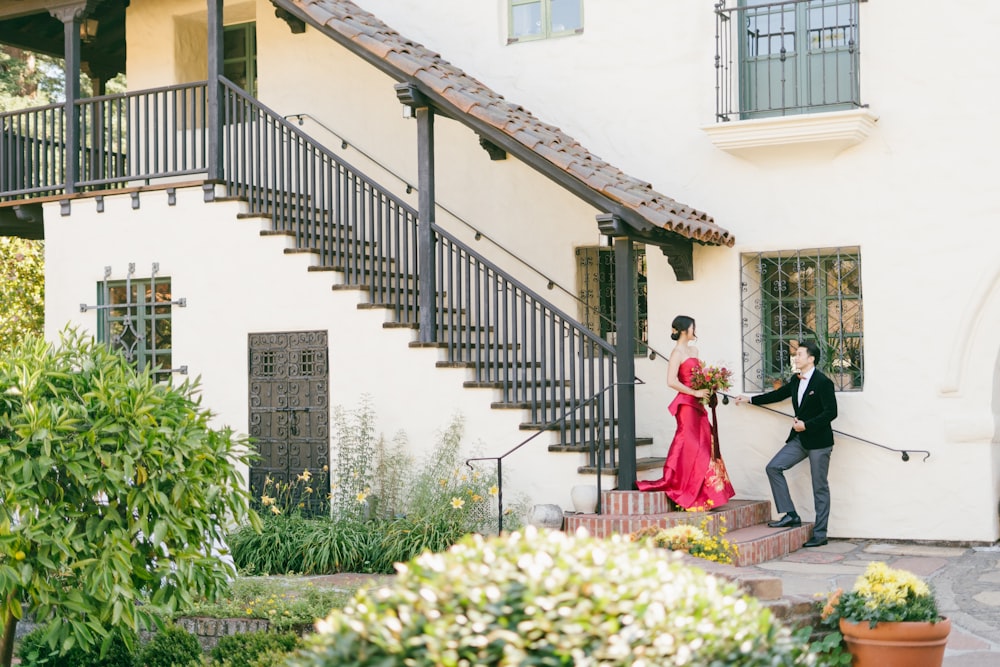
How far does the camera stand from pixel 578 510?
10.0 m

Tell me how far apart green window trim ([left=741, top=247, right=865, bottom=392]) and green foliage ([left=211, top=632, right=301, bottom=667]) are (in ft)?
18.4

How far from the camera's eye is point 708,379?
10086 mm

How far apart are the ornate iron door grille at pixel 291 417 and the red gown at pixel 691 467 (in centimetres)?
319

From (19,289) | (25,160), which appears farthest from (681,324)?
(19,289)

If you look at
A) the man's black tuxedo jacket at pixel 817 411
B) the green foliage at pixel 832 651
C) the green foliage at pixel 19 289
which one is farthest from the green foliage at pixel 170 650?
the green foliage at pixel 19 289

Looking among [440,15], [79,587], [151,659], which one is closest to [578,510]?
[151,659]

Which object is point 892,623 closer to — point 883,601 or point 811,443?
point 883,601

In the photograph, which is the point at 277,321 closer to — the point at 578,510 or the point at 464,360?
the point at 464,360

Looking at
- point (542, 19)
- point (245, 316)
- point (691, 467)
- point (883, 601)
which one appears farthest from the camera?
point (542, 19)

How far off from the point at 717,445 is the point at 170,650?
494cm

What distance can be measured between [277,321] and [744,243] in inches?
177

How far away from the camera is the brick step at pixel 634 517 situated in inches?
377

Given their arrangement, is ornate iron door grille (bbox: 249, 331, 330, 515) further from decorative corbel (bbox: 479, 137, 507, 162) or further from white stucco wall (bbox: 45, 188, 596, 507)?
decorative corbel (bbox: 479, 137, 507, 162)

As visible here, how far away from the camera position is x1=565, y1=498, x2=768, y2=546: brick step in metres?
9.59
